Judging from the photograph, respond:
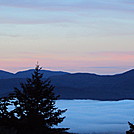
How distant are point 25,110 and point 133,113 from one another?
6843 inches

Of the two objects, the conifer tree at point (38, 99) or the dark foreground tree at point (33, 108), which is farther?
the conifer tree at point (38, 99)

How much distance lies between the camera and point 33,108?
43.2ft

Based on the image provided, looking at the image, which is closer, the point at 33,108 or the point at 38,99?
the point at 33,108

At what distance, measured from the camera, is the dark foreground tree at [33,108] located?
11.1 metres

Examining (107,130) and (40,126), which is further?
(107,130)

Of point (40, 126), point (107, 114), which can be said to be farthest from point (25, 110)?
point (107, 114)

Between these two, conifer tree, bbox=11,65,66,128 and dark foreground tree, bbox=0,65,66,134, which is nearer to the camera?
dark foreground tree, bbox=0,65,66,134

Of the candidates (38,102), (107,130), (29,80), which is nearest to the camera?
(38,102)

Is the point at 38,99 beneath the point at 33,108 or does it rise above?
above

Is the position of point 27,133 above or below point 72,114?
below

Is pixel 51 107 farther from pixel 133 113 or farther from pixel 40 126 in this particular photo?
pixel 133 113

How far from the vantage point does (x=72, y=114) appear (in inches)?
7751

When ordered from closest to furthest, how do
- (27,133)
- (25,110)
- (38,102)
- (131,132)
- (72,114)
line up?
(27,133), (131,132), (25,110), (38,102), (72,114)

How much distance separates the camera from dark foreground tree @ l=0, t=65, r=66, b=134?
11109 millimetres
